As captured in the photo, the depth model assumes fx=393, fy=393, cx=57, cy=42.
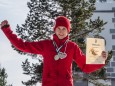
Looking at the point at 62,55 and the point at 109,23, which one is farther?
the point at 109,23

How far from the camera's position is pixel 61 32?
5191 mm

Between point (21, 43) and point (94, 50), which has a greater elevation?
point (21, 43)

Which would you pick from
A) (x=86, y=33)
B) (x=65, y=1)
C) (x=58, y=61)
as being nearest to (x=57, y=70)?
(x=58, y=61)

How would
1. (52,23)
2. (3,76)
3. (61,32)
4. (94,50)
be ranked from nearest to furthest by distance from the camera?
(94,50), (61,32), (52,23), (3,76)

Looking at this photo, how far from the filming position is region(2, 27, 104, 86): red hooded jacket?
16.6 feet

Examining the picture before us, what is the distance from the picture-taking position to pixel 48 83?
505 centimetres

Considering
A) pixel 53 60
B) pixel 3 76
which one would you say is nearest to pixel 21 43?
pixel 53 60

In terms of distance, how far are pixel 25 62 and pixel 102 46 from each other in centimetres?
2294

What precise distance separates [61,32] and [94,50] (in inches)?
19.8

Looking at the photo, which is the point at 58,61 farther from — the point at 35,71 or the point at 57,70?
the point at 35,71

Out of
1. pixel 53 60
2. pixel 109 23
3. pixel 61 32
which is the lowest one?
pixel 53 60

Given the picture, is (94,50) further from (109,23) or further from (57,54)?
(109,23)

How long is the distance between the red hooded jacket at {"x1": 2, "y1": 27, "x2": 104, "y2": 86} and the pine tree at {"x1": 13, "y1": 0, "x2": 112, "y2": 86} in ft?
66.3

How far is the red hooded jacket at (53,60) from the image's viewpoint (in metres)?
5.07
